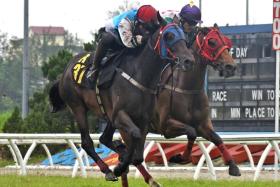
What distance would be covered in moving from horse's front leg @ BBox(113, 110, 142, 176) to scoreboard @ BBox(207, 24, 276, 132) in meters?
7.40

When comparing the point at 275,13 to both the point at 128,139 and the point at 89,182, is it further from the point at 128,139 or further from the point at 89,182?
the point at 128,139

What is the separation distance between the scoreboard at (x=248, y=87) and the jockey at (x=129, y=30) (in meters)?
6.81

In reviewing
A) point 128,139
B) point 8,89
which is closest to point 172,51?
point 128,139

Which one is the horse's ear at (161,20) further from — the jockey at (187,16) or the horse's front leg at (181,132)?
the horse's front leg at (181,132)

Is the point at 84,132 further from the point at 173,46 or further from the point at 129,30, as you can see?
the point at 173,46

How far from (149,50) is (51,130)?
35.5ft

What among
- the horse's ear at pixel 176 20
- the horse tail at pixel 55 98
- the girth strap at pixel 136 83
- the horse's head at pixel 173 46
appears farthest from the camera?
the horse tail at pixel 55 98

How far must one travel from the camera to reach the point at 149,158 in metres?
15.7

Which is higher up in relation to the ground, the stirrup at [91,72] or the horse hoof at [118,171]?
the stirrup at [91,72]

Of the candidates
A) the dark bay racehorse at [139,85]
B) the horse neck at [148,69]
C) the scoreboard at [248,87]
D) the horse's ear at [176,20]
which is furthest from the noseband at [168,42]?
the scoreboard at [248,87]

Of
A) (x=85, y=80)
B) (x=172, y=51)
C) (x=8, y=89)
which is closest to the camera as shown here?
(x=172, y=51)

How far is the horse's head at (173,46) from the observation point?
7.05 meters

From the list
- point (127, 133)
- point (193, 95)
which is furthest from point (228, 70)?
point (127, 133)

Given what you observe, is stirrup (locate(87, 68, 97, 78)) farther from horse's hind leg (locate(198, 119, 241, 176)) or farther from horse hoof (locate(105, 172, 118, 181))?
horse's hind leg (locate(198, 119, 241, 176))
